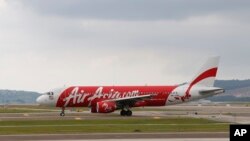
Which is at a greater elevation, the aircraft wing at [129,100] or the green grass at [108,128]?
the aircraft wing at [129,100]

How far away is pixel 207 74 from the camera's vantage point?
234ft

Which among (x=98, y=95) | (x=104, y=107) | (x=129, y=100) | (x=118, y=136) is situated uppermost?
(x=98, y=95)

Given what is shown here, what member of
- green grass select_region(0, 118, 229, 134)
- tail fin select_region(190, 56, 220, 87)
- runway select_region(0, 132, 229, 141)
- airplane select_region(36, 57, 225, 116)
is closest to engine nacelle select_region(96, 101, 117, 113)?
airplane select_region(36, 57, 225, 116)

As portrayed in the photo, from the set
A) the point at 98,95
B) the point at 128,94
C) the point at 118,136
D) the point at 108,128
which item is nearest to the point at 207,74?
the point at 128,94

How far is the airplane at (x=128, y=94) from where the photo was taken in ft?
226

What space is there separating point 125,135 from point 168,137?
3.36 metres

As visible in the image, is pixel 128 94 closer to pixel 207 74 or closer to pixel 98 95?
pixel 98 95

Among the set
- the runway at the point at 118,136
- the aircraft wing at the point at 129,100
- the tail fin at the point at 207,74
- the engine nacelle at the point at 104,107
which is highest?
the tail fin at the point at 207,74

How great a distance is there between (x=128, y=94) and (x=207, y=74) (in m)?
11.2

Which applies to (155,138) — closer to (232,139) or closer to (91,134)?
(91,134)

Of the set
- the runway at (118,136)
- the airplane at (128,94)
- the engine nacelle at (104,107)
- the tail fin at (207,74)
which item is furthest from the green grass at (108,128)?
the tail fin at (207,74)

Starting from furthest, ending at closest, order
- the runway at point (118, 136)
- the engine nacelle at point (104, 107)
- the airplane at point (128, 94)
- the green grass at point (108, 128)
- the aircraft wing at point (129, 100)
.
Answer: the airplane at point (128, 94), the aircraft wing at point (129, 100), the engine nacelle at point (104, 107), the green grass at point (108, 128), the runway at point (118, 136)

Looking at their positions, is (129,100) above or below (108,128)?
above

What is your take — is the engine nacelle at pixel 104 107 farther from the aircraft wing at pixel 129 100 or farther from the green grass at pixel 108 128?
the green grass at pixel 108 128
